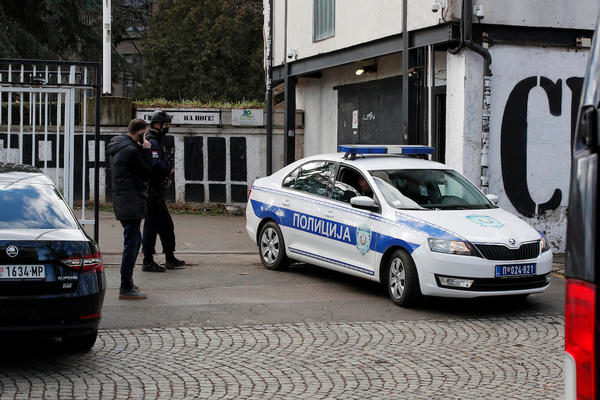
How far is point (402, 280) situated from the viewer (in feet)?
30.4

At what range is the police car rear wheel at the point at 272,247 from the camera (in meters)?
11.4

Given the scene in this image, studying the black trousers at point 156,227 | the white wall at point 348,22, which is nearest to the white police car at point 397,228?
the black trousers at point 156,227

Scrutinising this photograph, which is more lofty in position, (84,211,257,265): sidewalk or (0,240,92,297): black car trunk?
(0,240,92,297): black car trunk

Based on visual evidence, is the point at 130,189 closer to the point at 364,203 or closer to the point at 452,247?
the point at 364,203

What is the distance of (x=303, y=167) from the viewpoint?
11.4 m

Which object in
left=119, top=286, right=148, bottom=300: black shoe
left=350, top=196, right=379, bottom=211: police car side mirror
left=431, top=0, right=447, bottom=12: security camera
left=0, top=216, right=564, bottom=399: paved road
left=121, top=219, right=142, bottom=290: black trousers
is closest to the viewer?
left=0, top=216, right=564, bottom=399: paved road

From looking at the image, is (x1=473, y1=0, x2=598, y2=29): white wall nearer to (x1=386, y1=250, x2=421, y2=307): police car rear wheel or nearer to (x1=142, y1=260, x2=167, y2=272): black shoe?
(x1=386, y1=250, x2=421, y2=307): police car rear wheel

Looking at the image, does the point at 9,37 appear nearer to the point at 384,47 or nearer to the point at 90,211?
the point at 90,211

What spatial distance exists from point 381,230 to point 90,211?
32.7 feet

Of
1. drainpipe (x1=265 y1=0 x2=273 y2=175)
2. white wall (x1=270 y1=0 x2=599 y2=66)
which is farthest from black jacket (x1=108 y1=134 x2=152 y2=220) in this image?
drainpipe (x1=265 y1=0 x2=273 y2=175)

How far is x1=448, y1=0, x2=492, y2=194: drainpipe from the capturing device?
13359 millimetres

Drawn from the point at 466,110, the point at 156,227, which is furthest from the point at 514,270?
the point at 466,110

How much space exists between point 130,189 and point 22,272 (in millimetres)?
3206

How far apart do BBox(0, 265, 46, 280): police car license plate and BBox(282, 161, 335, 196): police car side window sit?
4.98 meters
